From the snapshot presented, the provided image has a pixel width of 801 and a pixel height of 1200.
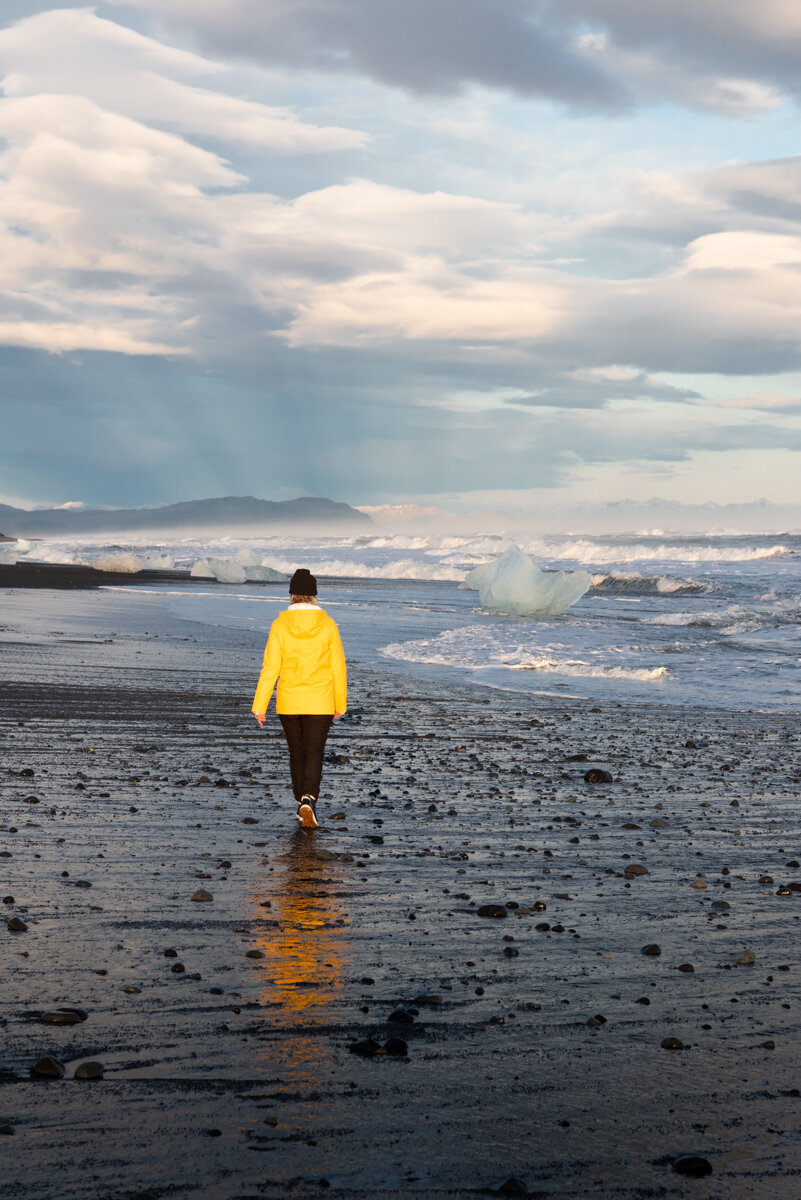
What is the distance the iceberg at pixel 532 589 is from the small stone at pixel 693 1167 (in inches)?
1219

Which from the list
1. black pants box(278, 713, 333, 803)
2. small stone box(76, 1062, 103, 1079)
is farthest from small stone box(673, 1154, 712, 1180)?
black pants box(278, 713, 333, 803)

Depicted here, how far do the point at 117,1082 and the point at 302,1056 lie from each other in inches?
29.1

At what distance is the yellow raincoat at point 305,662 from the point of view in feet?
30.2

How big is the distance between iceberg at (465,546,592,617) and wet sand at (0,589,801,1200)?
74.7 feet

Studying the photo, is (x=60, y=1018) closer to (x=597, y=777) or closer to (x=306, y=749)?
(x=306, y=749)

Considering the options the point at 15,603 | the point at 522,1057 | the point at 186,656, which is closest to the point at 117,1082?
the point at 522,1057

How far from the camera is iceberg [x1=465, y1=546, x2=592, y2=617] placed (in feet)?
113

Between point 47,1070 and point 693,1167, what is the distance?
7.83 feet

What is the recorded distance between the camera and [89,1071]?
4109 mm

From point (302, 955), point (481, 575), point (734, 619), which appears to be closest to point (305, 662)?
point (302, 955)

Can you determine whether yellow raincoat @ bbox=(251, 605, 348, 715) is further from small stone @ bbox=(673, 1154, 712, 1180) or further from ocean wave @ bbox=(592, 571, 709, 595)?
ocean wave @ bbox=(592, 571, 709, 595)

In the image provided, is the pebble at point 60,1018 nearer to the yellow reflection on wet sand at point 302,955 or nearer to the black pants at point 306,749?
the yellow reflection on wet sand at point 302,955

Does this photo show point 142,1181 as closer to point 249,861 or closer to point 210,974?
point 210,974

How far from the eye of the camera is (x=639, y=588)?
55.0m
